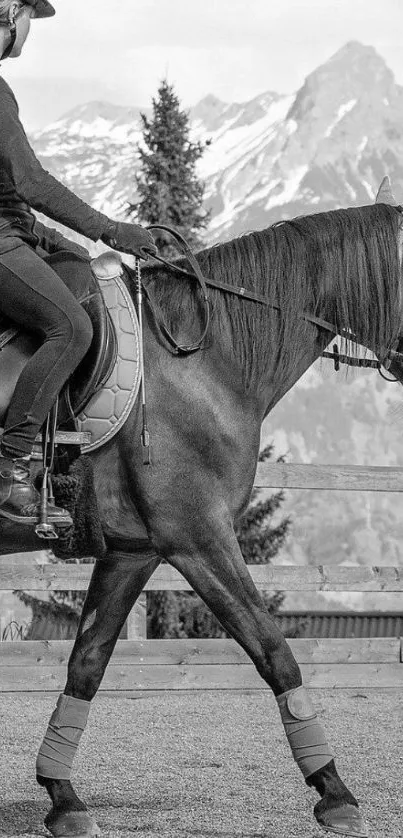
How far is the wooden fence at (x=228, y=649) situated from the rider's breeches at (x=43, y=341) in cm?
442

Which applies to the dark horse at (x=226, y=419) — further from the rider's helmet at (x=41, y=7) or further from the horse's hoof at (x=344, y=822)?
the rider's helmet at (x=41, y=7)

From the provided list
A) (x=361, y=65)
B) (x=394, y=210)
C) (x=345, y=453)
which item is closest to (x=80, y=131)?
(x=345, y=453)

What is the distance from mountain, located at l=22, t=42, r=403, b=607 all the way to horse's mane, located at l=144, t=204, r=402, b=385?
0.95ft

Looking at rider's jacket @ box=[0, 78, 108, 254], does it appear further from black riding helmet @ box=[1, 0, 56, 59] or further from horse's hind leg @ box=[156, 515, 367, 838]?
horse's hind leg @ box=[156, 515, 367, 838]

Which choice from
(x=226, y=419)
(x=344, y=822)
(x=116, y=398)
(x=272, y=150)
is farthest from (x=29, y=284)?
(x=272, y=150)

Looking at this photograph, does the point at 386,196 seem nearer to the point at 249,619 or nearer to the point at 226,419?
the point at 226,419

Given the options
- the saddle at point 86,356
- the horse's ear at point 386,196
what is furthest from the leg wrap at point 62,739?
the horse's ear at point 386,196

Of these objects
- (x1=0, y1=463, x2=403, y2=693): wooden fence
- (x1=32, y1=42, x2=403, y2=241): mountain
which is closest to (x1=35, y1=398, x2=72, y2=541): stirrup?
(x1=0, y1=463, x2=403, y2=693): wooden fence

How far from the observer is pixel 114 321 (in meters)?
3.76

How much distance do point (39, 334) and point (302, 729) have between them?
156 centimetres

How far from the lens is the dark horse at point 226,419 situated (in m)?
3.57

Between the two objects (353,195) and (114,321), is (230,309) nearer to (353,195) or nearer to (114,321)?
(114,321)

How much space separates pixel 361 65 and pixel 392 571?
5901cm

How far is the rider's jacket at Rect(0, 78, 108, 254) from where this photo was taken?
3.48 meters
